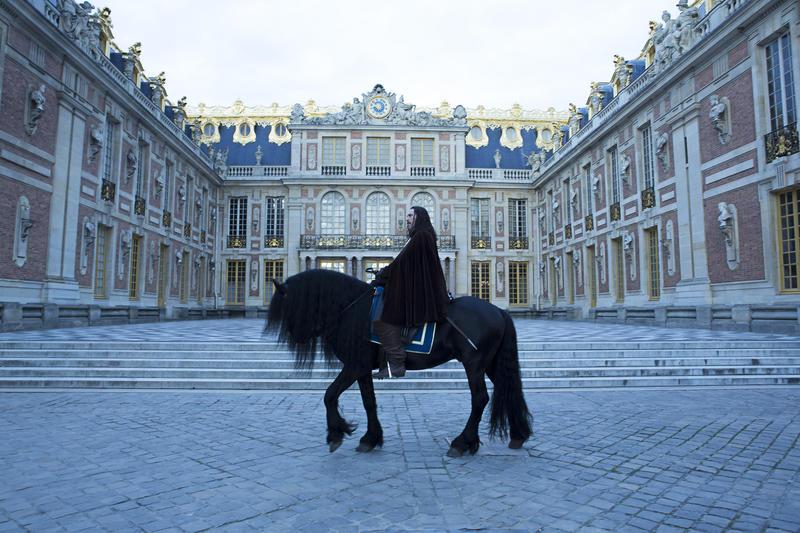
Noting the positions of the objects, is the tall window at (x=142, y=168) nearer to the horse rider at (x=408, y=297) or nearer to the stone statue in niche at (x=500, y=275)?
the horse rider at (x=408, y=297)

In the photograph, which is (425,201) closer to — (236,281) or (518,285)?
(518,285)

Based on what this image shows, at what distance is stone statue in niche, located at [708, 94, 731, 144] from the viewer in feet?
48.8

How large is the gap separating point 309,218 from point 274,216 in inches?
95.9

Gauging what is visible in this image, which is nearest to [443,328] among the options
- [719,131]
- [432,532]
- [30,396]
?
[432,532]

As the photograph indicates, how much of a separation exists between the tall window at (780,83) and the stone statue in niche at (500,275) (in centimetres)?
2024

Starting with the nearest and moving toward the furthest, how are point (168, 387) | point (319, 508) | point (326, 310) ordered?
1. point (319, 508)
2. point (326, 310)
3. point (168, 387)

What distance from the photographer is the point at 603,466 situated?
4.00 metres

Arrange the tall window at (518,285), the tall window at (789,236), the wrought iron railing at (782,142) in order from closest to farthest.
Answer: the wrought iron railing at (782,142) < the tall window at (789,236) < the tall window at (518,285)

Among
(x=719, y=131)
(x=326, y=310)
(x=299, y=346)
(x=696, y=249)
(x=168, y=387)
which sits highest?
(x=719, y=131)

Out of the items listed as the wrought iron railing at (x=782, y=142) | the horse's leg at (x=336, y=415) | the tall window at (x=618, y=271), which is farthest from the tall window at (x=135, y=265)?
the wrought iron railing at (x=782, y=142)

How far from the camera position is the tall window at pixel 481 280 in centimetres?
3300

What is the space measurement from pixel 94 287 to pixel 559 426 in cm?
1731

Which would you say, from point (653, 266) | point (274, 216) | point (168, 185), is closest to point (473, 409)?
point (653, 266)

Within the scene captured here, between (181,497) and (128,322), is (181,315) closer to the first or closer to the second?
(128,322)
